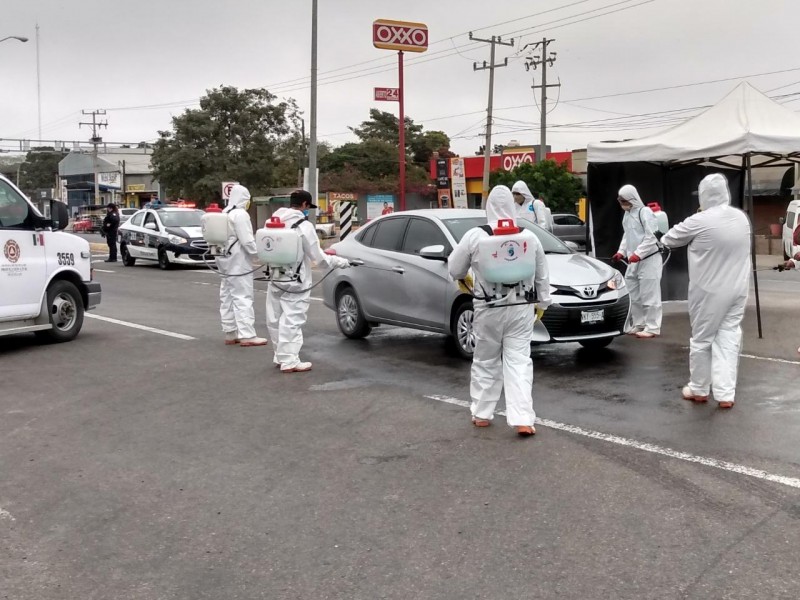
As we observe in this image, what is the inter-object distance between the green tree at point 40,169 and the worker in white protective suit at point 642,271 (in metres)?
109

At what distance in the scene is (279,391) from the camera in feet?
26.3

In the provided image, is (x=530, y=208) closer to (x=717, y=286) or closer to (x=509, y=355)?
(x=717, y=286)

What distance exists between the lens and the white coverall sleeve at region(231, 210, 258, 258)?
1028 cm

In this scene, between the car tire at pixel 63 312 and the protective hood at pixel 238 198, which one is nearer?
the protective hood at pixel 238 198

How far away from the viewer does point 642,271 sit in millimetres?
10820

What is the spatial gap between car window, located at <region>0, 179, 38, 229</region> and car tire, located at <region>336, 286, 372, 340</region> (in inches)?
150

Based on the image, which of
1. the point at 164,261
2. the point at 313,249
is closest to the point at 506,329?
the point at 313,249

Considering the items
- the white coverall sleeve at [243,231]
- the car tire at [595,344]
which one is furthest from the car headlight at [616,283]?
the white coverall sleeve at [243,231]

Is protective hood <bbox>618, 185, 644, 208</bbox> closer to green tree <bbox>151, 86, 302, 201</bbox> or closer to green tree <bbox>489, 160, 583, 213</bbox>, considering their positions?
green tree <bbox>489, 160, 583, 213</bbox>

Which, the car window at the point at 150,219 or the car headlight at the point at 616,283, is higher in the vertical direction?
the car window at the point at 150,219

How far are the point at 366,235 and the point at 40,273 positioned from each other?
12.7 feet

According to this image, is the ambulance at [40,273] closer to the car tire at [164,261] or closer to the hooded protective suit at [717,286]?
the hooded protective suit at [717,286]

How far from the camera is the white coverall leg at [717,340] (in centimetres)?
702

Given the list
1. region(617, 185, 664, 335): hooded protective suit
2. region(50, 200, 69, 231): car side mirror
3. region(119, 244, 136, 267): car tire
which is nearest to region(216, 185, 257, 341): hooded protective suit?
region(50, 200, 69, 231): car side mirror
